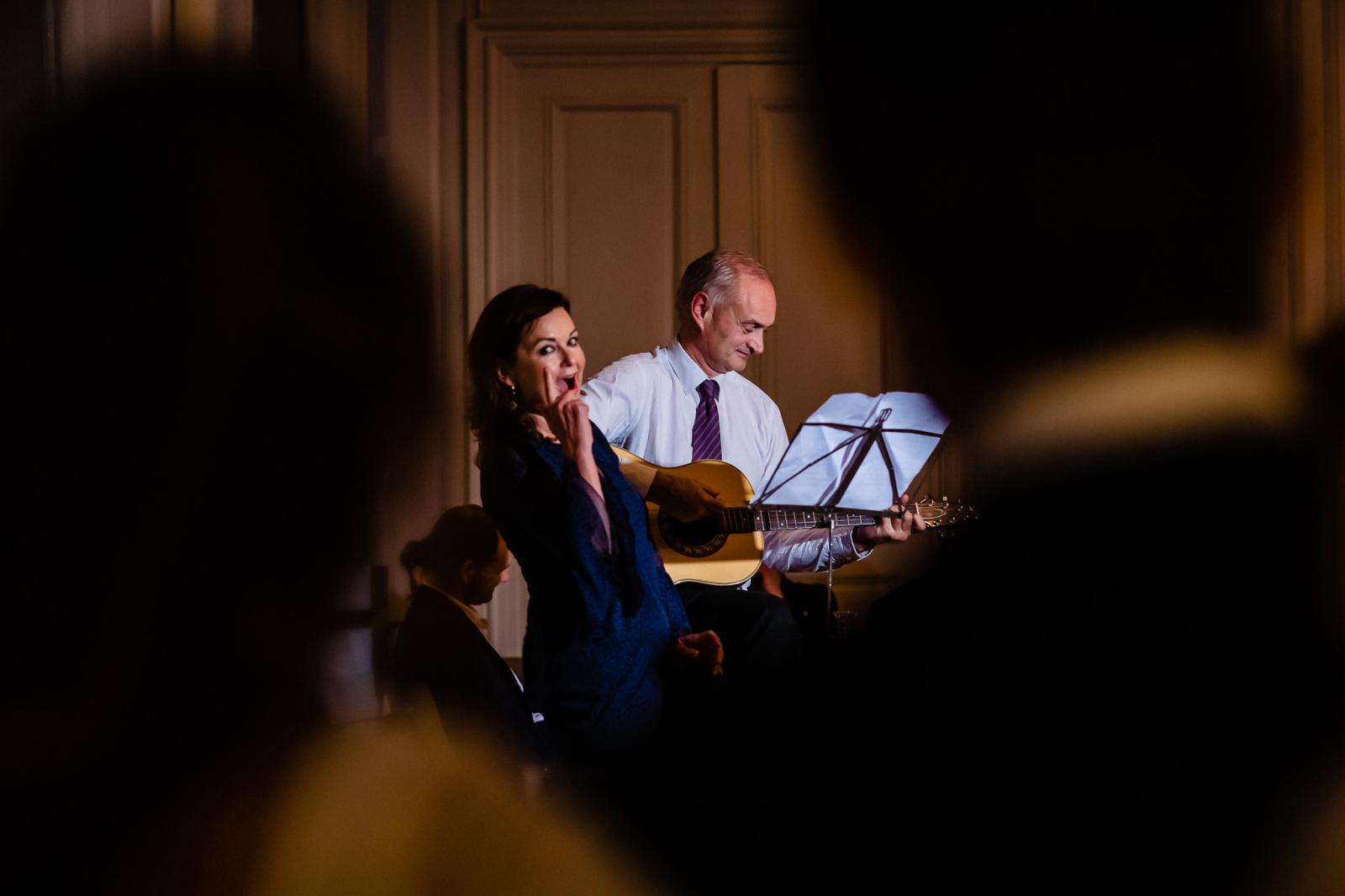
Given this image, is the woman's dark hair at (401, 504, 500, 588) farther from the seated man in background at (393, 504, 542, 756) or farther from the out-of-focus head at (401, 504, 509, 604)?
the seated man in background at (393, 504, 542, 756)

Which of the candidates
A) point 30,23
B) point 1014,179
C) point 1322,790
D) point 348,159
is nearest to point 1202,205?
point 1014,179

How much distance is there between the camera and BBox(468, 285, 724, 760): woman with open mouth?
28.2 inches

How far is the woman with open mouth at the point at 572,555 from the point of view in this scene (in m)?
0.72

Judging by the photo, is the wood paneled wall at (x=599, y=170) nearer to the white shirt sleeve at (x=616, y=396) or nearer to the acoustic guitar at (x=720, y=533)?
the white shirt sleeve at (x=616, y=396)

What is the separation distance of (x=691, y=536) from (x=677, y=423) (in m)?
0.20

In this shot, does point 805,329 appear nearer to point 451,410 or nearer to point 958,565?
point 451,410

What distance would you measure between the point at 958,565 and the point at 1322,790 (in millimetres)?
144

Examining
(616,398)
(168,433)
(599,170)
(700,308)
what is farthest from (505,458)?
(599,170)

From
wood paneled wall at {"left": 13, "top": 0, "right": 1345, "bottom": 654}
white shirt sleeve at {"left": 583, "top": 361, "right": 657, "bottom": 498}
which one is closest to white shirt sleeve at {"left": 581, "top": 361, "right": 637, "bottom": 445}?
white shirt sleeve at {"left": 583, "top": 361, "right": 657, "bottom": 498}

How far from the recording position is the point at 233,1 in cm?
75

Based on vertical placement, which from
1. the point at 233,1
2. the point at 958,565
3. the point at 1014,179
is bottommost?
the point at 958,565

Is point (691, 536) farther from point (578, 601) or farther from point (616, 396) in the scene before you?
point (578, 601)

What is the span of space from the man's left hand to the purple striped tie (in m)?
0.23

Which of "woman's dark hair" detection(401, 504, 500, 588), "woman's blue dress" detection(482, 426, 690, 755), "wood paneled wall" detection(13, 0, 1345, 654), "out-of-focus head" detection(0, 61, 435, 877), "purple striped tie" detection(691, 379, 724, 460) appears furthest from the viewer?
"wood paneled wall" detection(13, 0, 1345, 654)
